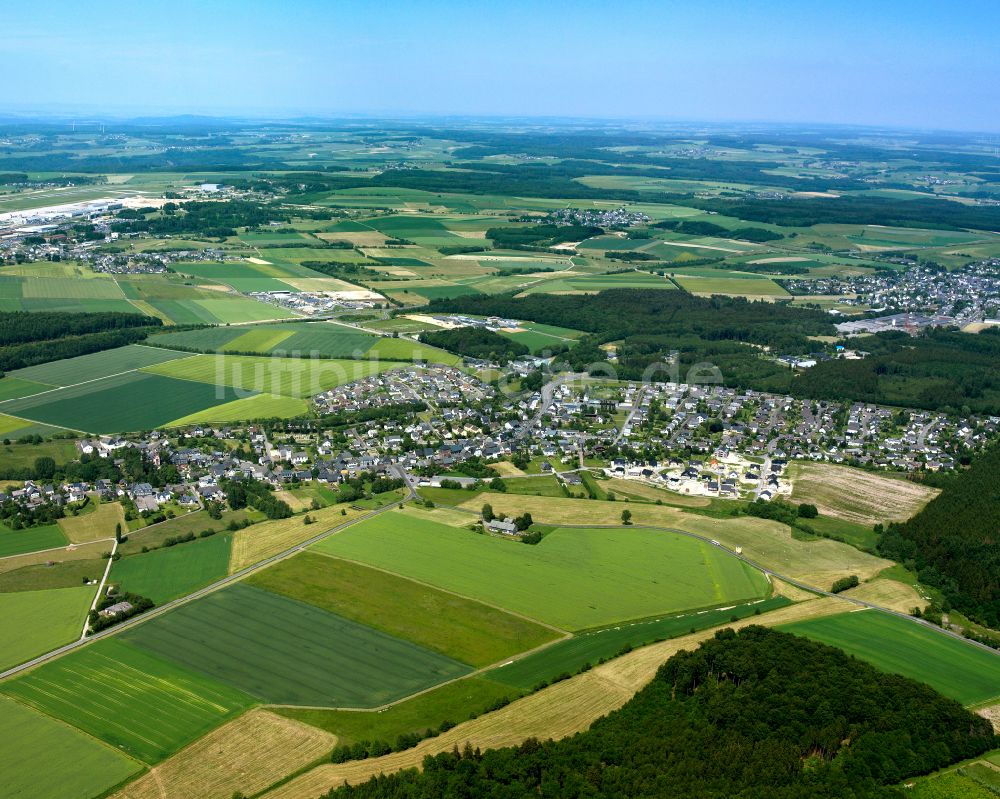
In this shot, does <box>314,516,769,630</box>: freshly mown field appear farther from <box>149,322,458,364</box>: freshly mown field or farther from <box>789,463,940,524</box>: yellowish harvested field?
<box>149,322,458,364</box>: freshly mown field

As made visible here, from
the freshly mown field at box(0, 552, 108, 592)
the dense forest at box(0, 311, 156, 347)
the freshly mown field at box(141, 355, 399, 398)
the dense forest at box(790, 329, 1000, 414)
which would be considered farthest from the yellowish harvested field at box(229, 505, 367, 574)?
the dense forest at box(0, 311, 156, 347)

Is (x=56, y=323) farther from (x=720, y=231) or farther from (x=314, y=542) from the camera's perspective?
(x=720, y=231)

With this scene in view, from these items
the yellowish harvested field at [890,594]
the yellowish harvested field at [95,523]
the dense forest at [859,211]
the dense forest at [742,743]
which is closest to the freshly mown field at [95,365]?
the yellowish harvested field at [95,523]

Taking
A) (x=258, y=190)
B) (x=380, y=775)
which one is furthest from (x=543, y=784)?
(x=258, y=190)

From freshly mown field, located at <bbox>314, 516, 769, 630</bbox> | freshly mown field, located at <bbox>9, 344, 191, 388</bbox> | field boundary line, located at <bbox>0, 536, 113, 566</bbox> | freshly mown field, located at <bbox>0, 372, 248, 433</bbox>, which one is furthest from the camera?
freshly mown field, located at <bbox>9, 344, 191, 388</bbox>

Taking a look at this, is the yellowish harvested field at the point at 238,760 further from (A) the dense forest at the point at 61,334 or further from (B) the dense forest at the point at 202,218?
(B) the dense forest at the point at 202,218

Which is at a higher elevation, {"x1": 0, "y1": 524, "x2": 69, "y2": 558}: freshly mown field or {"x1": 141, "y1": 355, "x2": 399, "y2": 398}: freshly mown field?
{"x1": 141, "y1": 355, "x2": 399, "y2": 398}: freshly mown field

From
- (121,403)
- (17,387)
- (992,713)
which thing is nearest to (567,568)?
(992,713)

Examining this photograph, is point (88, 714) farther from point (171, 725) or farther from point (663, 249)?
point (663, 249)
